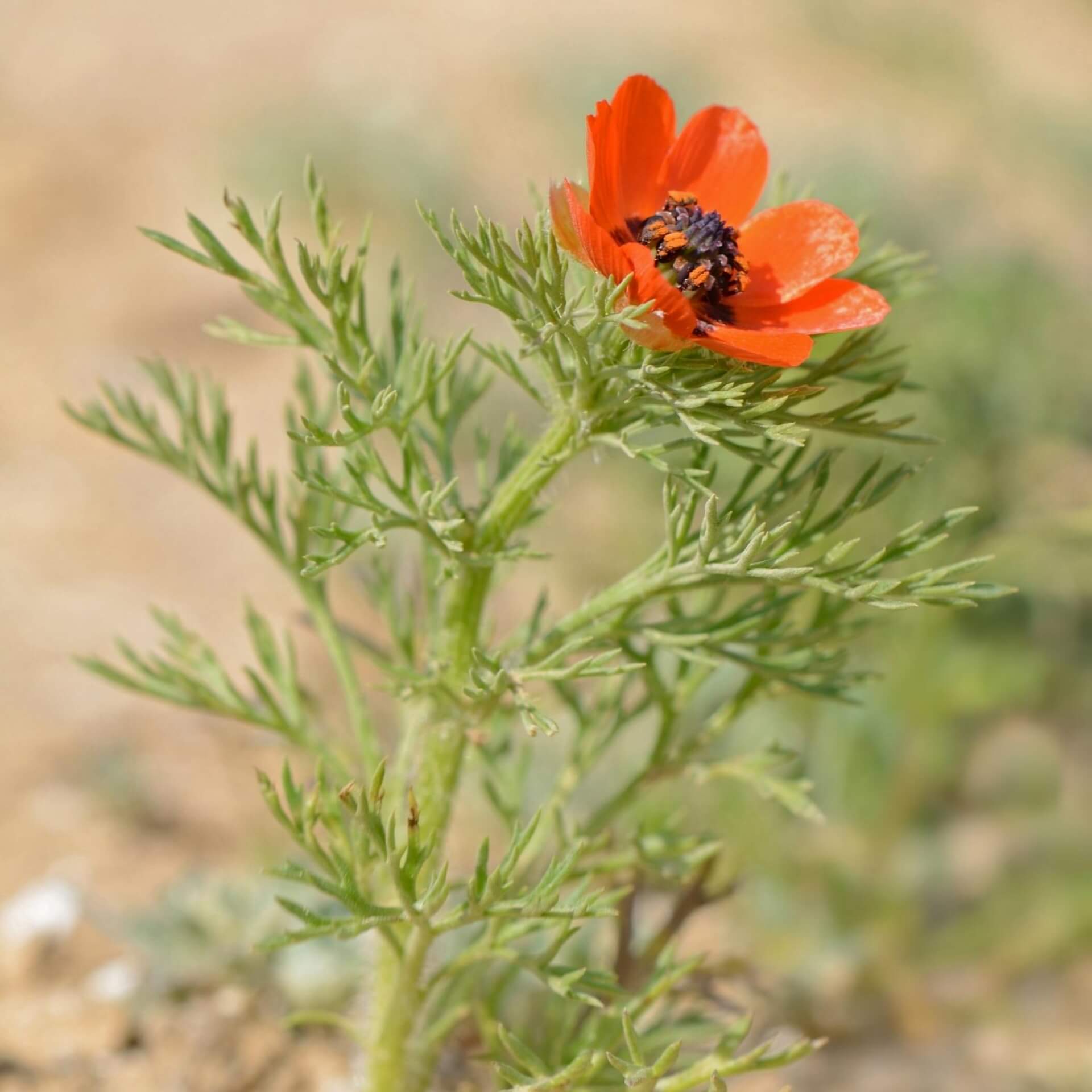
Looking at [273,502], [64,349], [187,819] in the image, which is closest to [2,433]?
[64,349]

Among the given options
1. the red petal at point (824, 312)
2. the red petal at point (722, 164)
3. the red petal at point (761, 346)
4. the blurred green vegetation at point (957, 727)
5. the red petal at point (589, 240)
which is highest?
the red petal at point (722, 164)

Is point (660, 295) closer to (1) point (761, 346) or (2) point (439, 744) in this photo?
(1) point (761, 346)

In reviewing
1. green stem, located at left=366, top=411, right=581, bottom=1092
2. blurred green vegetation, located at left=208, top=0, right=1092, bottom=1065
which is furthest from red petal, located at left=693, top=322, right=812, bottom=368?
blurred green vegetation, located at left=208, top=0, right=1092, bottom=1065

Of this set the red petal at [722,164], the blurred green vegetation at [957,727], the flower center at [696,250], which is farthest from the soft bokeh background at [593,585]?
the flower center at [696,250]

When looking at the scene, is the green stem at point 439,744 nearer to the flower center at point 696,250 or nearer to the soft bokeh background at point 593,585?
the flower center at point 696,250

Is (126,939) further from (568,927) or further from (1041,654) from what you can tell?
(1041,654)

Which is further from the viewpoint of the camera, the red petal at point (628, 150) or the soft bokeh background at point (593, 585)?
the soft bokeh background at point (593, 585)

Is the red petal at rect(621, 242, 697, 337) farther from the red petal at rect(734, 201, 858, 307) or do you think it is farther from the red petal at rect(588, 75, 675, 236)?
the red petal at rect(734, 201, 858, 307)
